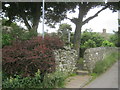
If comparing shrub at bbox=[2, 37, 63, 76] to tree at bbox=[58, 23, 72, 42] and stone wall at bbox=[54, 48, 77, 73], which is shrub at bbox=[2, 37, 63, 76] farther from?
tree at bbox=[58, 23, 72, 42]

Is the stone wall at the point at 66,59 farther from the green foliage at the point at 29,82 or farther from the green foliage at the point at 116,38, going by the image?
the green foliage at the point at 116,38

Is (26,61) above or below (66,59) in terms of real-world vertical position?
above

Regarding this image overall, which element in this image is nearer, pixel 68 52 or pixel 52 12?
pixel 68 52

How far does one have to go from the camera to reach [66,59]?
759 cm

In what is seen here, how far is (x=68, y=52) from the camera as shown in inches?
307

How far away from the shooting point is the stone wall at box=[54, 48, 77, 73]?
7.02 metres

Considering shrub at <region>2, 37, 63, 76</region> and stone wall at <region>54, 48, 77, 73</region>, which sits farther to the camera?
stone wall at <region>54, 48, 77, 73</region>

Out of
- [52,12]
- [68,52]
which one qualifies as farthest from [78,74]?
[52,12]

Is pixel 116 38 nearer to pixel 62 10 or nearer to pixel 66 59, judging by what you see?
pixel 62 10

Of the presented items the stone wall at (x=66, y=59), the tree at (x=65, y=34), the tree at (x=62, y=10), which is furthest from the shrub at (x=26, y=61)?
the tree at (x=62, y=10)

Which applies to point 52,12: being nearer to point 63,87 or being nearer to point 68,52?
point 68,52

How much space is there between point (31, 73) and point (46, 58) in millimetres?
742

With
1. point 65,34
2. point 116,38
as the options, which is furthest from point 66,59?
point 116,38

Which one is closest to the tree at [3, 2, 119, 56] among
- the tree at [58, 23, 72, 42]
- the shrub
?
the tree at [58, 23, 72, 42]
